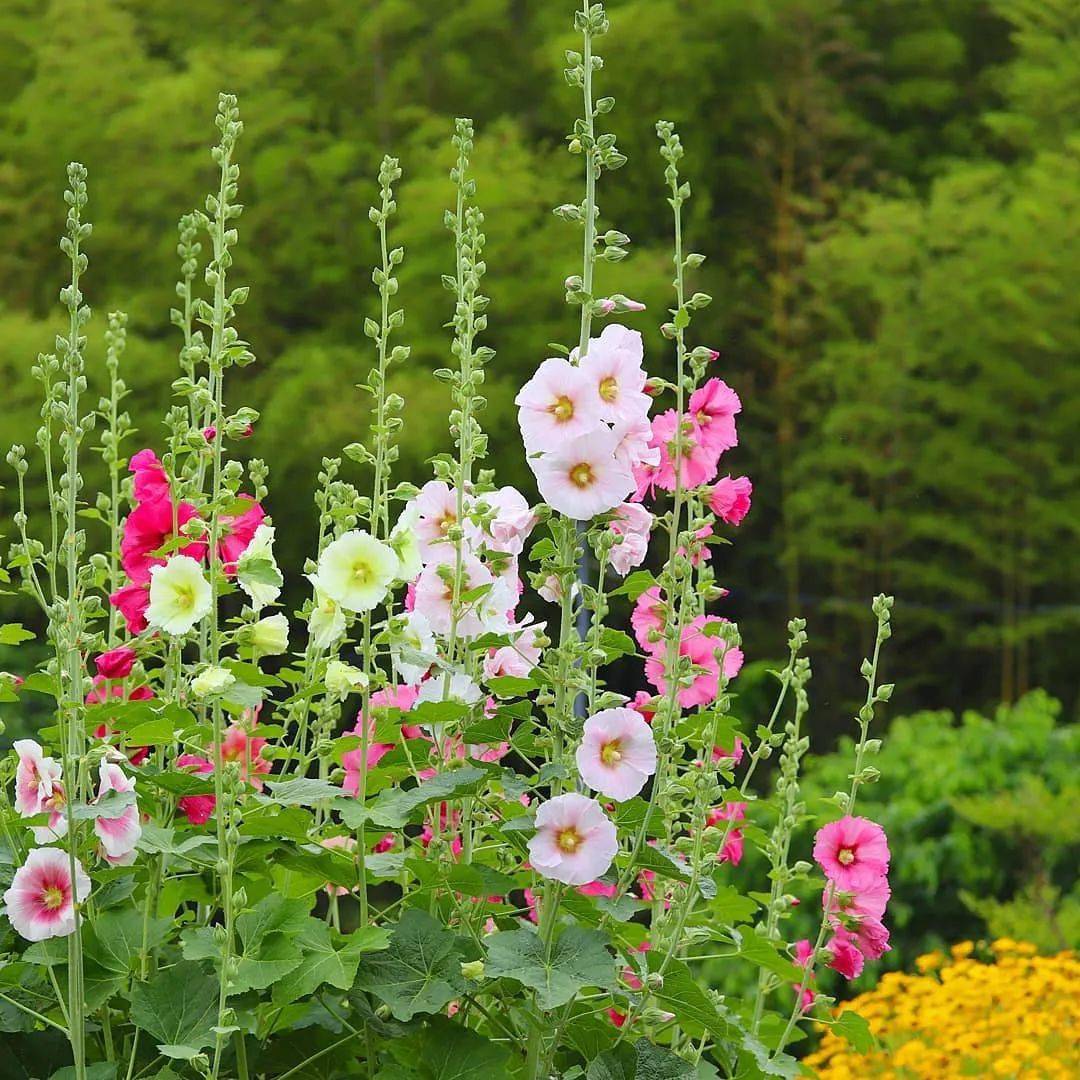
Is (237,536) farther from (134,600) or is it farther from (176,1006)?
(176,1006)

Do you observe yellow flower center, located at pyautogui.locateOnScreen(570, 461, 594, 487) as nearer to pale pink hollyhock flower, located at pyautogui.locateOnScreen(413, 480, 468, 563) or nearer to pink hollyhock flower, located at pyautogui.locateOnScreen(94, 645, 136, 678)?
pale pink hollyhock flower, located at pyautogui.locateOnScreen(413, 480, 468, 563)

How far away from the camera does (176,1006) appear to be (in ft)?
4.34

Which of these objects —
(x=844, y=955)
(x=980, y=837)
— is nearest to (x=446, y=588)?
(x=844, y=955)

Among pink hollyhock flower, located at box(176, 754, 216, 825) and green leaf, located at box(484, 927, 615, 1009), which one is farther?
pink hollyhock flower, located at box(176, 754, 216, 825)

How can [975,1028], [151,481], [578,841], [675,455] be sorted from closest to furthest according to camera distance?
[578,841] < [675,455] < [151,481] < [975,1028]

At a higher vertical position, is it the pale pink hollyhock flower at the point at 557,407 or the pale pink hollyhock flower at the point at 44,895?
the pale pink hollyhock flower at the point at 557,407

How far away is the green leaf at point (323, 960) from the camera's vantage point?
4.16ft

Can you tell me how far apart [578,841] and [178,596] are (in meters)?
0.39

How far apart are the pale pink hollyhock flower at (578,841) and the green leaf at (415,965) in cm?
12

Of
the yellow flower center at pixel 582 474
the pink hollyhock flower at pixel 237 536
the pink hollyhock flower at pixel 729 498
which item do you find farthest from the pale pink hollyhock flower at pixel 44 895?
the pink hollyhock flower at pixel 729 498

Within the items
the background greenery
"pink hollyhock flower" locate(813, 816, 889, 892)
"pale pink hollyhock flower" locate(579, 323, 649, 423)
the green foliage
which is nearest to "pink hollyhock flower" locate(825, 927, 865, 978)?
"pink hollyhock flower" locate(813, 816, 889, 892)

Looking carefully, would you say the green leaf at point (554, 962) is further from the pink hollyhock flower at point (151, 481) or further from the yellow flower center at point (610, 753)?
the pink hollyhock flower at point (151, 481)

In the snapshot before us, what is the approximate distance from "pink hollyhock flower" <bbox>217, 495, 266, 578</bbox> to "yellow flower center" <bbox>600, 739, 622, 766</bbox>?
368 millimetres

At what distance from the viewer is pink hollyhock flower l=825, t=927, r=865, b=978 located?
5.37 ft
